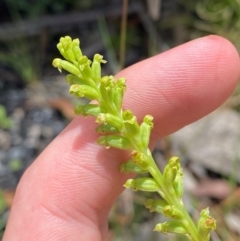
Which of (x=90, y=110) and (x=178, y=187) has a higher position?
(x=90, y=110)

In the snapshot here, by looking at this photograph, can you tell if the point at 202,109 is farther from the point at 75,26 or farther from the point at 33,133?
the point at 75,26

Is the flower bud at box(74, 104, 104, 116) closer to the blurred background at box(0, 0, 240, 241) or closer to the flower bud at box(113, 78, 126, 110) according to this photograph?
the flower bud at box(113, 78, 126, 110)

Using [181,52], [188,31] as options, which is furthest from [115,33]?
[181,52]

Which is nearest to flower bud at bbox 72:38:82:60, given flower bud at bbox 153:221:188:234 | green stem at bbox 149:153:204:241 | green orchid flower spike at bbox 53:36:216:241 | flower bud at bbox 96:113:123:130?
green orchid flower spike at bbox 53:36:216:241

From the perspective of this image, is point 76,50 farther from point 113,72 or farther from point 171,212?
point 113,72

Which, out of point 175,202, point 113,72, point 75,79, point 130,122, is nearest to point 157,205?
point 175,202

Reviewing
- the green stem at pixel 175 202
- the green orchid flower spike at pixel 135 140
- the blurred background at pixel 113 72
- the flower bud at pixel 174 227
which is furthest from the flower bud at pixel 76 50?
the blurred background at pixel 113 72

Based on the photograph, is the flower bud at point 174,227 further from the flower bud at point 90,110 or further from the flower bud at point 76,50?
the flower bud at point 76,50
